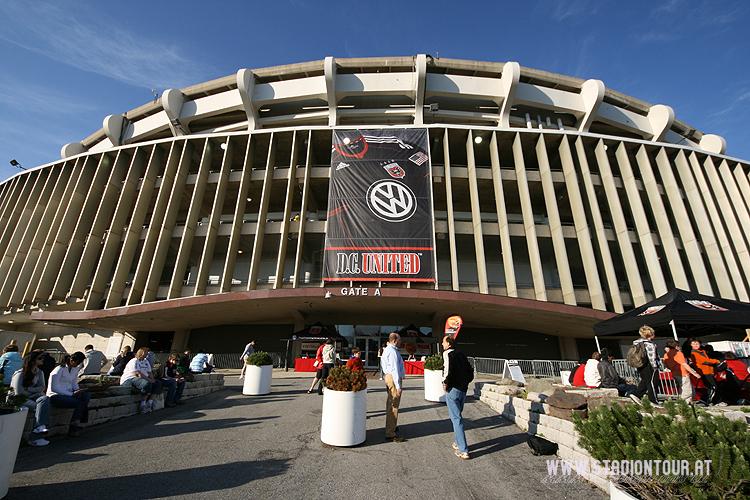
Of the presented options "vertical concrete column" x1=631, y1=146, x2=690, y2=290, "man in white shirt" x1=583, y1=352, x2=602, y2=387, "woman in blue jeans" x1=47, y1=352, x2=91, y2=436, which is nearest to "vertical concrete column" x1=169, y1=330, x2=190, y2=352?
"woman in blue jeans" x1=47, y1=352, x2=91, y2=436

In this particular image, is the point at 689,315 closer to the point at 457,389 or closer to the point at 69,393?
the point at 457,389

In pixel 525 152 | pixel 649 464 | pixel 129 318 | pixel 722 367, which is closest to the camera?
pixel 649 464

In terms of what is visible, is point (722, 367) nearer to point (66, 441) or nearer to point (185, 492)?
point (185, 492)

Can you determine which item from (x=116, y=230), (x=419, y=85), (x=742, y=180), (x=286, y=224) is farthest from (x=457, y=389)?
(x=742, y=180)

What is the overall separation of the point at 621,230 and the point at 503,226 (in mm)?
7777

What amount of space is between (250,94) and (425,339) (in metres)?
23.0

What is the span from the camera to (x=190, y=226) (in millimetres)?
23094

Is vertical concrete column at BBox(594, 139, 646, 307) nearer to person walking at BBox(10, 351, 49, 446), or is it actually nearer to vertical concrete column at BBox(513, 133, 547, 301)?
vertical concrete column at BBox(513, 133, 547, 301)

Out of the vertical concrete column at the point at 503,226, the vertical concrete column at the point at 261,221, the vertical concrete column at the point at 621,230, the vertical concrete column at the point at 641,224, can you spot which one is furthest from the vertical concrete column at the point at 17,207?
the vertical concrete column at the point at 641,224

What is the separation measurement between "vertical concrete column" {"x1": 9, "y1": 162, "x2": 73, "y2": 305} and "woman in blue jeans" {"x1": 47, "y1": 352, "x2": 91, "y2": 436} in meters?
28.8

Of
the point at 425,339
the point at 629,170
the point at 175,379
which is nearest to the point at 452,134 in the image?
the point at 629,170

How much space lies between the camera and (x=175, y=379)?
974 centimetres

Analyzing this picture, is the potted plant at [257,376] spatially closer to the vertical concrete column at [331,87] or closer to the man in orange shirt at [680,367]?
the man in orange shirt at [680,367]

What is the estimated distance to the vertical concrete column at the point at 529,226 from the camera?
2031 cm
